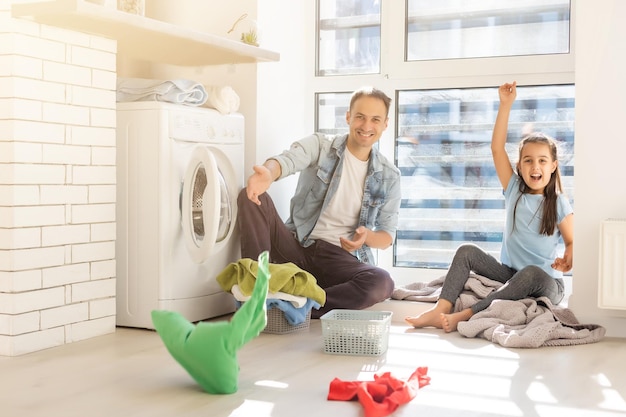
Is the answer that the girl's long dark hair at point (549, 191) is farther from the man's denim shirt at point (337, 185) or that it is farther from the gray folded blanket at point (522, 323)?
the man's denim shirt at point (337, 185)

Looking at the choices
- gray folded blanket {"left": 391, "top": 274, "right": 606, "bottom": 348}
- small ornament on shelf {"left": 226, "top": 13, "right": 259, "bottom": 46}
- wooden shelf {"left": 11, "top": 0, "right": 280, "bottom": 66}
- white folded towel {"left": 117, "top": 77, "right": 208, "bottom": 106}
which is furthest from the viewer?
small ornament on shelf {"left": 226, "top": 13, "right": 259, "bottom": 46}

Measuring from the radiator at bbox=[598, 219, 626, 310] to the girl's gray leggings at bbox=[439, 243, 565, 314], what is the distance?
23cm

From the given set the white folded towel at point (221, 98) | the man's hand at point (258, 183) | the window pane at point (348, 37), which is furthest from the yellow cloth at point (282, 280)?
the window pane at point (348, 37)

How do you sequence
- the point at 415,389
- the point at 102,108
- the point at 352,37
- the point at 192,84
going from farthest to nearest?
the point at 352,37
the point at 192,84
the point at 102,108
the point at 415,389

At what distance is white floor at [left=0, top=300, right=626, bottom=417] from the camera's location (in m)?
2.00

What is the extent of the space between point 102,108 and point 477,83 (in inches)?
61.1

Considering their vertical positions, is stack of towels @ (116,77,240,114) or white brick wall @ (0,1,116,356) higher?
stack of towels @ (116,77,240,114)

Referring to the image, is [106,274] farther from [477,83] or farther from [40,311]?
[477,83]

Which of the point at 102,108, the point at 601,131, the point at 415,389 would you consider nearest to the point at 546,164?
the point at 601,131

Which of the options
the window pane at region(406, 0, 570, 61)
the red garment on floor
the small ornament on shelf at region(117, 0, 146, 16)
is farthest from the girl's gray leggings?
the small ornament on shelf at region(117, 0, 146, 16)

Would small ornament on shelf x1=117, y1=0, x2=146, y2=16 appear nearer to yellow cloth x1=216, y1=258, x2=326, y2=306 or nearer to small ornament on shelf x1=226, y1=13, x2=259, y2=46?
small ornament on shelf x1=226, y1=13, x2=259, y2=46

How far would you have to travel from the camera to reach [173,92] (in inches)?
120

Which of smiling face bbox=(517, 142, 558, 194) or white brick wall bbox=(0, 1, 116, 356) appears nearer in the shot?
white brick wall bbox=(0, 1, 116, 356)

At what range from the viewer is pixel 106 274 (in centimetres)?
293
